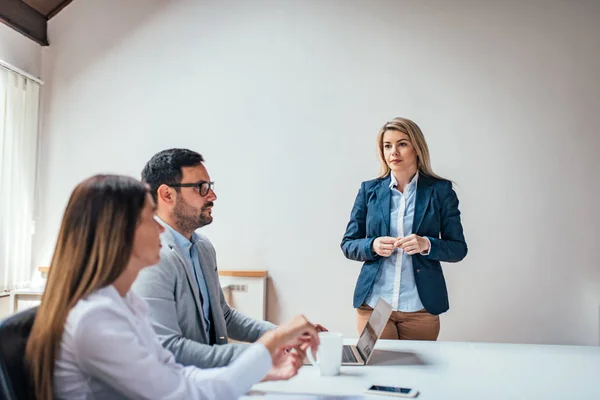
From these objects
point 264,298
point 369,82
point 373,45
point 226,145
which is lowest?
point 264,298

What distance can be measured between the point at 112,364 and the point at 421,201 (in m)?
1.68

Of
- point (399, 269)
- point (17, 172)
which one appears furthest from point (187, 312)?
point (17, 172)

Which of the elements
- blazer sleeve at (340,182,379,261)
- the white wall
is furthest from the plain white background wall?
blazer sleeve at (340,182,379,261)

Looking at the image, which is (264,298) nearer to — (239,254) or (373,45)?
(239,254)

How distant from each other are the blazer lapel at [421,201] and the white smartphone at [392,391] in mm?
1127

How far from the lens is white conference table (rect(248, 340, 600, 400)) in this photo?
1359 mm

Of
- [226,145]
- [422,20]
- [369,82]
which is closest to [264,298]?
[226,145]

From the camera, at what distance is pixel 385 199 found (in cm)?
245

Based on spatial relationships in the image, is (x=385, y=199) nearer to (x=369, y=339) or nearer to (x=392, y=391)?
(x=369, y=339)

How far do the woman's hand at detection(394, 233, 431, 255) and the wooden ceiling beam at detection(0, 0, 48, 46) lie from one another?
280 cm

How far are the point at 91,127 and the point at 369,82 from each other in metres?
1.89

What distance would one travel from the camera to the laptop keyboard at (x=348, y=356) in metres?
1.64

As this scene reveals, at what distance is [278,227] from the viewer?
374cm

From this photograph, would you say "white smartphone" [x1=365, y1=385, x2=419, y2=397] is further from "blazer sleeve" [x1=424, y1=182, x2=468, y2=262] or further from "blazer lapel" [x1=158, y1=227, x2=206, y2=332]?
"blazer sleeve" [x1=424, y1=182, x2=468, y2=262]
